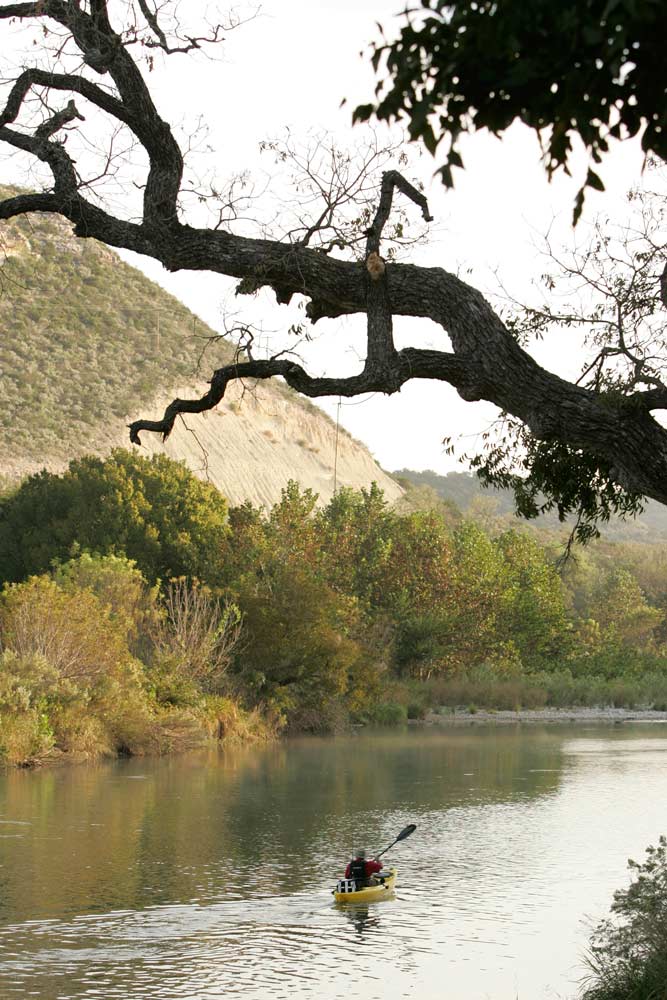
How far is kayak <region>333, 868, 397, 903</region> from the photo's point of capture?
15.5 metres

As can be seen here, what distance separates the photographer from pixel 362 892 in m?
15.6

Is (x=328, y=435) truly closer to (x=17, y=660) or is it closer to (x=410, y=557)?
(x=410, y=557)

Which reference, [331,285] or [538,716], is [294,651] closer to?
[538,716]

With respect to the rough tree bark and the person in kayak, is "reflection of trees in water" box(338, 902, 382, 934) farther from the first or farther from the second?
the rough tree bark

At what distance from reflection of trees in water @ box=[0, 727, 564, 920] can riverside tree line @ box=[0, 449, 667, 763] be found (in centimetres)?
172

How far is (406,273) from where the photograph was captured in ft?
27.5

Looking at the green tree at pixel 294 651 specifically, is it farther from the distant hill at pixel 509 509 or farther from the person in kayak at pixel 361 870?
the distant hill at pixel 509 509

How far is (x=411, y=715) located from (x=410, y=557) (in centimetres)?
935

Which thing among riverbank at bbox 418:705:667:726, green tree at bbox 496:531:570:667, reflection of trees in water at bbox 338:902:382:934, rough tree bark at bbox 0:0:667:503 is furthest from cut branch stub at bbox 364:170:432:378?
green tree at bbox 496:531:570:667

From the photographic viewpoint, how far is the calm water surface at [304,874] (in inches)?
490

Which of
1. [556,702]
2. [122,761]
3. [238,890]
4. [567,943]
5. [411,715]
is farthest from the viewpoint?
[556,702]

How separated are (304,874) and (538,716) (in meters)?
34.0

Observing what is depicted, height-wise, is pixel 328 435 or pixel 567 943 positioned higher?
pixel 328 435

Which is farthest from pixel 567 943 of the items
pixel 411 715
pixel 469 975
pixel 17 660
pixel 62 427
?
pixel 62 427
